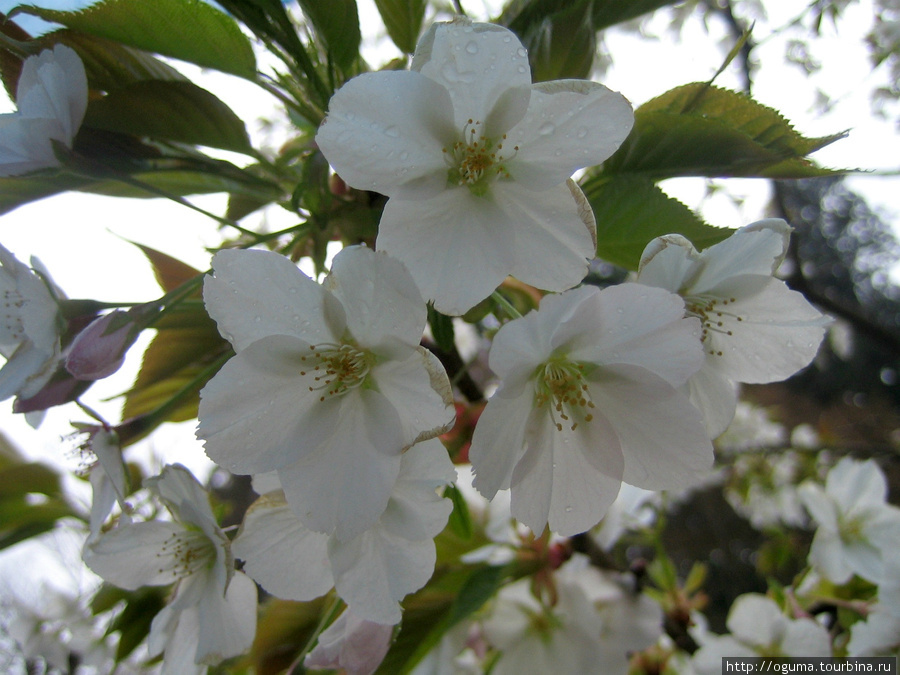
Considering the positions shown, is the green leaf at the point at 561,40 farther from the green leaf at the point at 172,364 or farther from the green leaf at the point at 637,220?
the green leaf at the point at 172,364

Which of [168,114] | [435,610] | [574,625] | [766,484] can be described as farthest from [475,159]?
[766,484]

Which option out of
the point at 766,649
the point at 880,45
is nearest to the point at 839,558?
the point at 766,649

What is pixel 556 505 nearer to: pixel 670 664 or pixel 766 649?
pixel 766 649

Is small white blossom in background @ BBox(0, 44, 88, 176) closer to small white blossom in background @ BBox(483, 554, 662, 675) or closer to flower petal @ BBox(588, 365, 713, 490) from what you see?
flower petal @ BBox(588, 365, 713, 490)

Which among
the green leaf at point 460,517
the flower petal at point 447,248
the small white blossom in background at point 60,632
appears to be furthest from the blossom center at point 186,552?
the small white blossom in background at point 60,632

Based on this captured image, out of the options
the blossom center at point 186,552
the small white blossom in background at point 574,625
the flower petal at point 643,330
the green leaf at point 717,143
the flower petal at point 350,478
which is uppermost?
the green leaf at point 717,143

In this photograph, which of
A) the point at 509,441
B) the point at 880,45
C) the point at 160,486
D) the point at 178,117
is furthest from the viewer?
the point at 880,45

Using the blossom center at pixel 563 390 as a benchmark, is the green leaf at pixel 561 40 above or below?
above

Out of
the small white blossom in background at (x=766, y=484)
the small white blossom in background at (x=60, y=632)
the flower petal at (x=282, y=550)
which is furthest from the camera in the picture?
the small white blossom in background at (x=766, y=484)
